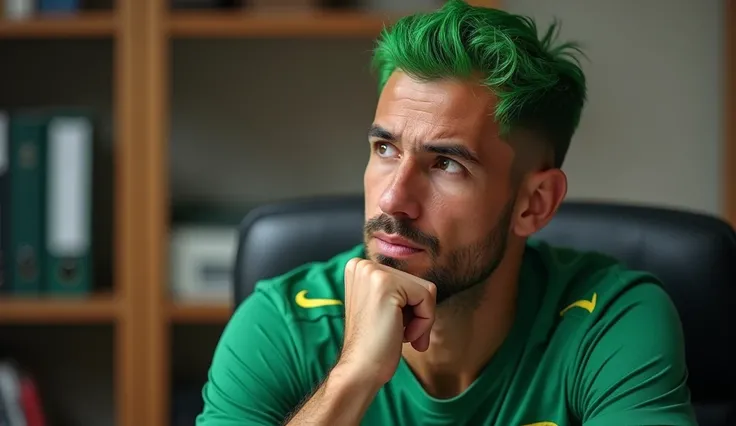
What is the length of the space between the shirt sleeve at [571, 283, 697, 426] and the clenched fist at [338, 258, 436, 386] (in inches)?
8.3

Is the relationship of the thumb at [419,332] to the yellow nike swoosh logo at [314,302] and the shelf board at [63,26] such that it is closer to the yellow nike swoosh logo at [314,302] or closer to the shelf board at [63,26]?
the yellow nike swoosh logo at [314,302]

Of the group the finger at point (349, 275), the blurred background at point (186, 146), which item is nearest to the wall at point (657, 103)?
the blurred background at point (186, 146)

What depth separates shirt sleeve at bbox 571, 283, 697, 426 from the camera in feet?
4.08

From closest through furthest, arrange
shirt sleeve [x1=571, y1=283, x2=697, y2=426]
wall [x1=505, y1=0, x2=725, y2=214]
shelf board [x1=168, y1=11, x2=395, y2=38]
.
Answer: shirt sleeve [x1=571, y1=283, x2=697, y2=426], shelf board [x1=168, y1=11, x2=395, y2=38], wall [x1=505, y1=0, x2=725, y2=214]

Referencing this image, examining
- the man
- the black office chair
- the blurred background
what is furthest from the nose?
the blurred background

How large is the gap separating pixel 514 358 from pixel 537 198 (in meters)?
0.22

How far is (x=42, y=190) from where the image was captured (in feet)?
7.63

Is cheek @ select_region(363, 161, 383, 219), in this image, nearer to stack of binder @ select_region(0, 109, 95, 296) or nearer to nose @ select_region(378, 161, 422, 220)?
nose @ select_region(378, 161, 422, 220)

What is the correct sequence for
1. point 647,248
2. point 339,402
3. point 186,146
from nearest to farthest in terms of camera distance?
point 339,402, point 647,248, point 186,146

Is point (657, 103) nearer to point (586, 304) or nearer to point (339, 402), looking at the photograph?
point (586, 304)

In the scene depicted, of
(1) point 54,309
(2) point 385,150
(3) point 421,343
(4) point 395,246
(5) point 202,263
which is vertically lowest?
(1) point 54,309

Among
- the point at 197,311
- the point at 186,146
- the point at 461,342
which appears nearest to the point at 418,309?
the point at 461,342

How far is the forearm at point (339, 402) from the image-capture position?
125cm

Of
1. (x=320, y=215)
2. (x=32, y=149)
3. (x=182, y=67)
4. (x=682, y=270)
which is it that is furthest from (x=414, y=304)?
(x=182, y=67)
